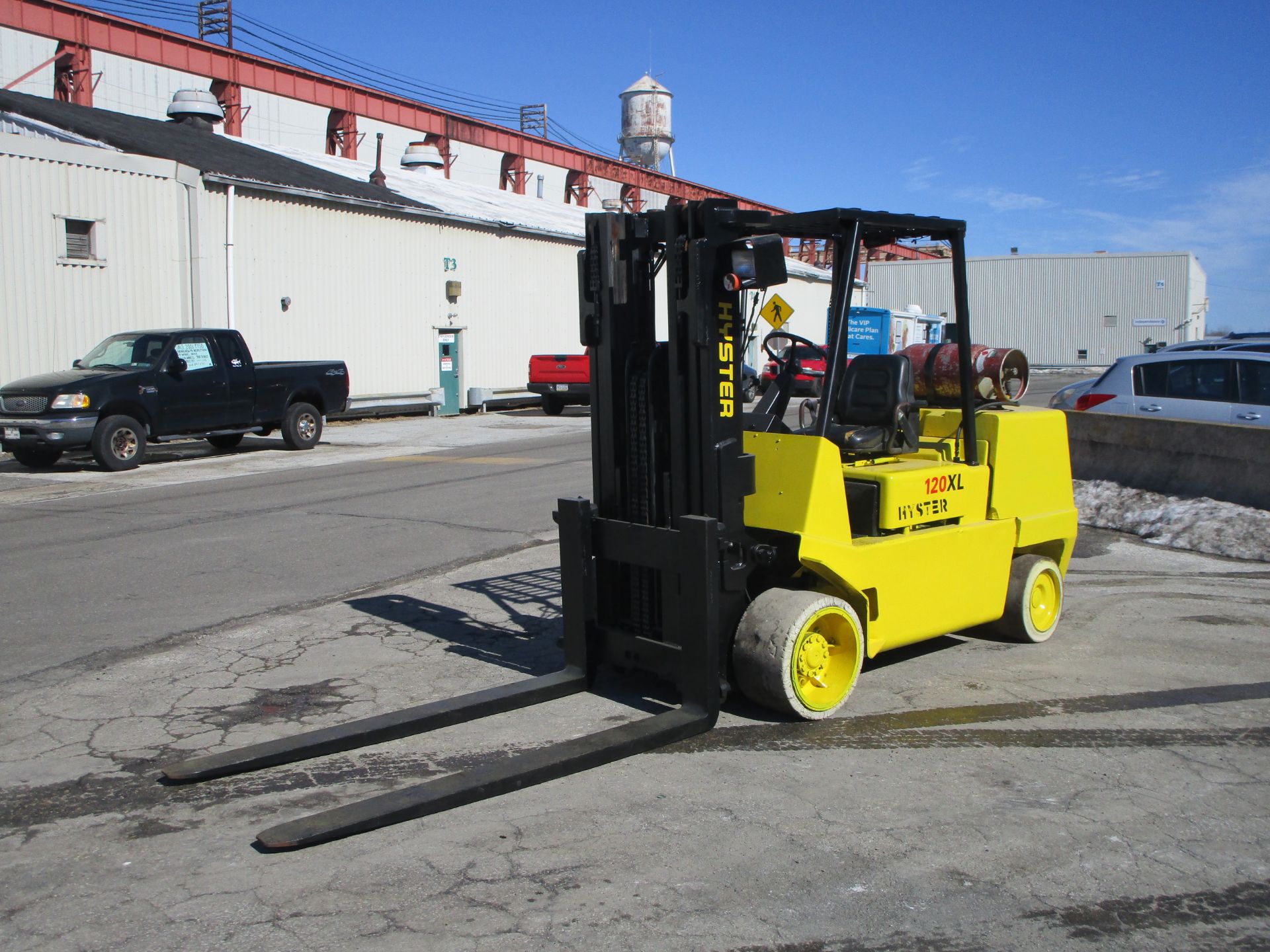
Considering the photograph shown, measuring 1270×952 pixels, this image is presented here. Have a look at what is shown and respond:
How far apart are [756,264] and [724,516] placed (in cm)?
119

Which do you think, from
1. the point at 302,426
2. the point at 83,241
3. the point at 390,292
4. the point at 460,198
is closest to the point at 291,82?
the point at 460,198

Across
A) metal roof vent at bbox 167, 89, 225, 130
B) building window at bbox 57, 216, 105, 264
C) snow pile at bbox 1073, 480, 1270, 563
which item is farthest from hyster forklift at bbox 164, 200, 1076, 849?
metal roof vent at bbox 167, 89, 225, 130

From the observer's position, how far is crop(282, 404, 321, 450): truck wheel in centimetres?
1961

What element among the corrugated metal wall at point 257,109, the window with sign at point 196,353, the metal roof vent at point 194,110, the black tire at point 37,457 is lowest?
the black tire at point 37,457

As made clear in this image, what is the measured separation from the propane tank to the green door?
2322 centimetres

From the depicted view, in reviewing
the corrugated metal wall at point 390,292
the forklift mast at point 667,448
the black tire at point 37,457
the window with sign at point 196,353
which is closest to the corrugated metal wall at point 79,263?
the corrugated metal wall at point 390,292

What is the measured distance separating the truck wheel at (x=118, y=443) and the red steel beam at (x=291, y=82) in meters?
18.5

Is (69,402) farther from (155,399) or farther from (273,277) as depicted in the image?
(273,277)

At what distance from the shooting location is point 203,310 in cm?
2270

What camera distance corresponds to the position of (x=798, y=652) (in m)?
5.49

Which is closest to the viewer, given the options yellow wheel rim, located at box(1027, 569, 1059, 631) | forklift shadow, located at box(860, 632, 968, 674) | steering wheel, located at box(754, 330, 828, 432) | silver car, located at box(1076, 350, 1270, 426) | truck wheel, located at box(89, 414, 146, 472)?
steering wheel, located at box(754, 330, 828, 432)

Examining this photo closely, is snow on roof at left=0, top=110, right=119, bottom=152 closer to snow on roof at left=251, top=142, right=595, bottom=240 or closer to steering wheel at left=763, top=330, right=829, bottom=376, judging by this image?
snow on roof at left=251, top=142, right=595, bottom=240

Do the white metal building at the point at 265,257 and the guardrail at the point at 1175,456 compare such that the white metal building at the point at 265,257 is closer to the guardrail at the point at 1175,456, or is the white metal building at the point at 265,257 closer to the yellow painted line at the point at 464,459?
the yellow painted line at the point at 464,459

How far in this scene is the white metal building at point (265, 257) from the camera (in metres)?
19.9
